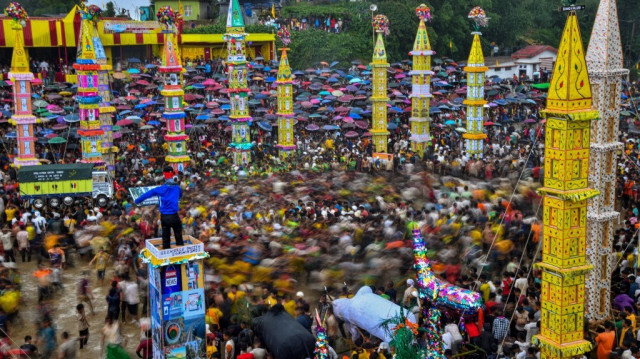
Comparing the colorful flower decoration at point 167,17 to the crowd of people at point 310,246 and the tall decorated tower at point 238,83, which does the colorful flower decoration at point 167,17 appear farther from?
the crowd of people at point 310,246

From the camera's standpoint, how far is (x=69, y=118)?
31.2m

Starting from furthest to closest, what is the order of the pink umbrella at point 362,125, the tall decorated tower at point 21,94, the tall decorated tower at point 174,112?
1. the pink umbrella at point 362,125
2. the tall decorated tower at point 174,112
3. the tall decorated tower at point 21,94

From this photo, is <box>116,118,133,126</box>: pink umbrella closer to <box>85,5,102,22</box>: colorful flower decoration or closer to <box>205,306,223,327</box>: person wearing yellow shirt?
<box>85,5,102,22</box>: colorful flower decoration

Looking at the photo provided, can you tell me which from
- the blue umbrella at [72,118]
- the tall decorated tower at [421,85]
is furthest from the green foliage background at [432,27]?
the blue umbrella at [72,118]

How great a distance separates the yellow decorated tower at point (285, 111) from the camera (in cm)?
2995

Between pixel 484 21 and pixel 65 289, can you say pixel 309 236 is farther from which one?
pixel 484 21

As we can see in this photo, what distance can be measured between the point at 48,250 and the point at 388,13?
36358 mm

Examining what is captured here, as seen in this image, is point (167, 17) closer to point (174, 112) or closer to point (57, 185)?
point (174, 112)

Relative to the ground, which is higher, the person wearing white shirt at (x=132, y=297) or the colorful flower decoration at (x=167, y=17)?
the colorful flower decoration at (x=167, y=17)

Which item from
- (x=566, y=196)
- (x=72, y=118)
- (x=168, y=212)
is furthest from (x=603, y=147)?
(x=72, y=118)

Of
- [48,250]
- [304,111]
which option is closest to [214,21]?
[304,111]

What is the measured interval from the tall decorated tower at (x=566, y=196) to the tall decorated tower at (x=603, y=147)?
10.8 feet

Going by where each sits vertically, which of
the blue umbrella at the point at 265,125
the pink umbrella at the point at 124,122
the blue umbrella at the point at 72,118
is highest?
the blue umbrella at the point at 72,118

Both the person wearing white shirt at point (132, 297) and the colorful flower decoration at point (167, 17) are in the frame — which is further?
the colorful flower decoration at point (167, 17)
